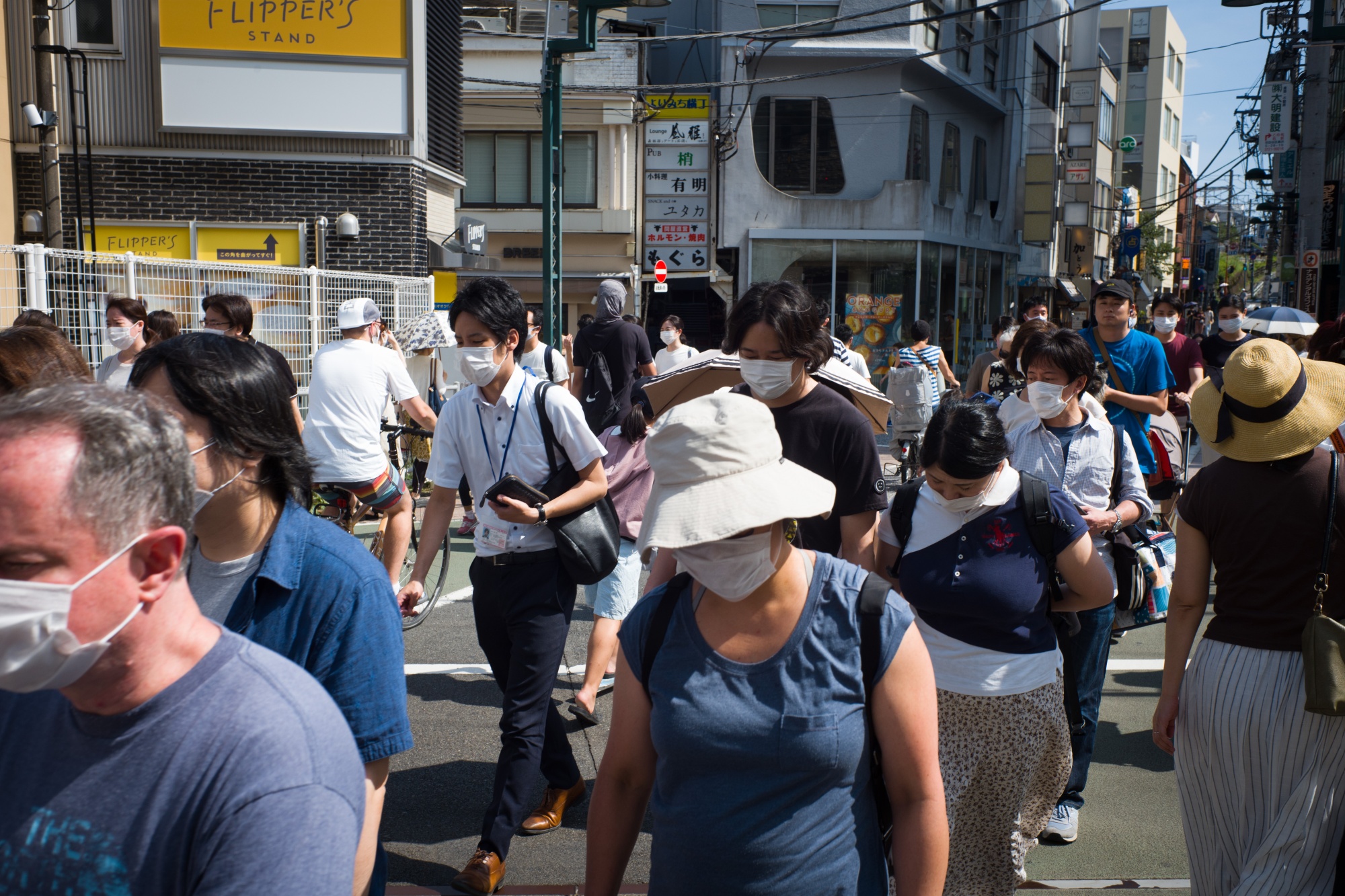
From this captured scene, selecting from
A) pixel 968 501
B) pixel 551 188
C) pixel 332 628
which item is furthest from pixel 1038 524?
pixel 551 188

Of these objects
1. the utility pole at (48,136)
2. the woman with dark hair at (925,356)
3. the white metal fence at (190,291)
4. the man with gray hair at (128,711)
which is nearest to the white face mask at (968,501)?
the man with gray hair at (128,711)

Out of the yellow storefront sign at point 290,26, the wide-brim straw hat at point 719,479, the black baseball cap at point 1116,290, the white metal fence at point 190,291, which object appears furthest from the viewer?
the yellow storefront sign at point 290,26

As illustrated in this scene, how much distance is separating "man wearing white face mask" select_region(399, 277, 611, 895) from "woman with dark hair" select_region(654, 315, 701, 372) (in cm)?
805

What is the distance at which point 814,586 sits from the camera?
2.27m

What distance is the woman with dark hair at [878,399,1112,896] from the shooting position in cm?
344

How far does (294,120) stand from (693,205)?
35.5 ft

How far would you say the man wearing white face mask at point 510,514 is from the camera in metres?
4.04

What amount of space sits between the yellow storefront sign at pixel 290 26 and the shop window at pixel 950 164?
16.0 m

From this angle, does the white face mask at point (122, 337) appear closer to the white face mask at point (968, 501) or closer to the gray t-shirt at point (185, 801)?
the white face mask at point (968, 501)

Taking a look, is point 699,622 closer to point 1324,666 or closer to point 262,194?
point 1324,666

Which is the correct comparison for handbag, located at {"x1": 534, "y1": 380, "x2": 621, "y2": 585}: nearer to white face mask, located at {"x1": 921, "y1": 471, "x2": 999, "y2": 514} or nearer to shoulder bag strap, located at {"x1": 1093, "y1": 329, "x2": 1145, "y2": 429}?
white face mask, located at {"x1": 921, "y1": 471, "x2": 999, "y2": 514}

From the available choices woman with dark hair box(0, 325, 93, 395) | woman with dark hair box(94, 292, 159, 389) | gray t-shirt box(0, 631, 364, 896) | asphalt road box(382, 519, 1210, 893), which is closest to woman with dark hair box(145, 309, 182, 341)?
woman with dark hair box(94, 292, 159, 389)

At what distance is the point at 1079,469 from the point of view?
14.7 feet

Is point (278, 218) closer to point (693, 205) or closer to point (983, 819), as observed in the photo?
point (693, 205)
